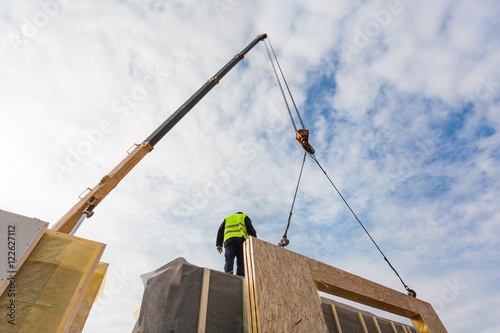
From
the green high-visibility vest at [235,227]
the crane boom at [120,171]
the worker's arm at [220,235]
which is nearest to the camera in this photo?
the green high-visibility vest at [235,227]

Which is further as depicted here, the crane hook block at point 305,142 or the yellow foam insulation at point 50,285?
the crane hook block at point 305,142

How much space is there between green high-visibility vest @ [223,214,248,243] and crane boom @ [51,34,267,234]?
3250 mm

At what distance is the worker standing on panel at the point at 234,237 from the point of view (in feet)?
17.9

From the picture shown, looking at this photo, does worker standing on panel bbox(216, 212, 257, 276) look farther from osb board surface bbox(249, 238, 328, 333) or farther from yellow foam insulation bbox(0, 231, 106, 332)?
yellow foam insulation bbox(0, 231, 106, 332)

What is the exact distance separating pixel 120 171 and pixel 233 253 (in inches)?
156

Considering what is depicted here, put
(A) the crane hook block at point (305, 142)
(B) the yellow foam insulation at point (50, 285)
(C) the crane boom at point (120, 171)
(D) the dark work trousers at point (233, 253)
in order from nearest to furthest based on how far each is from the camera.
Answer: (B) the yellow foam insulation at point (50, 285) < (D) the dark work trousers at point (233, 253) < (C) the crane boom at point (120, 171) < (A) the crane hook block at point (305, 142)

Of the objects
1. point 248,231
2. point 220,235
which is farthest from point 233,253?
point 220,235

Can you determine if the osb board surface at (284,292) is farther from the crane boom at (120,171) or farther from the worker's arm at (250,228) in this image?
the crane boom at (120,171)

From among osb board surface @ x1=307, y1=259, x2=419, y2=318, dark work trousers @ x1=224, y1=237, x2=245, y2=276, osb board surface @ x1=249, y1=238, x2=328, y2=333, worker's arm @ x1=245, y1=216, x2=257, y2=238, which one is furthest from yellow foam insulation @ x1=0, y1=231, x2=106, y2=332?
osb board surface @ x1=307, y1=259, x2=419, y2=318

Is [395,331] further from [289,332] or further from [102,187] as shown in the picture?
[102,187]

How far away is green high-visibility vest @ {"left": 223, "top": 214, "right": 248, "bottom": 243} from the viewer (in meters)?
5.70

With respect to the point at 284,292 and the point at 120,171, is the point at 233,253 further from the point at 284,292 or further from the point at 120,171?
the point at 120,171

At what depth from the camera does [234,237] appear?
5641mm

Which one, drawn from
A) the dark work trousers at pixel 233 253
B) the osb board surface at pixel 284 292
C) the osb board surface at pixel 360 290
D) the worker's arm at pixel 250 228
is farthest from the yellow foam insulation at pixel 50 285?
the osb board surface at pixel 360 290
